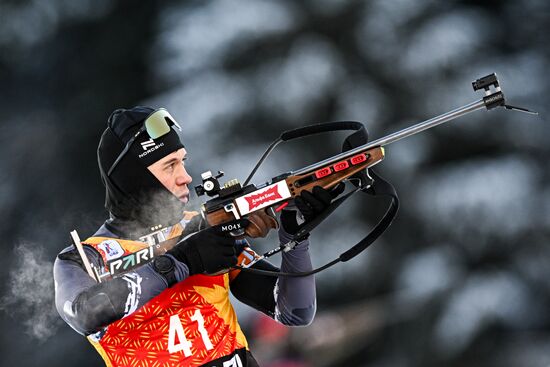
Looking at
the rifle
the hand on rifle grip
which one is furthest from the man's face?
the hand on rifle grip

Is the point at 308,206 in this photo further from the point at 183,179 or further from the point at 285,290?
Answer: the point at 183,179

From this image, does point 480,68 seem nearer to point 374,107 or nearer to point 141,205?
point 374,107

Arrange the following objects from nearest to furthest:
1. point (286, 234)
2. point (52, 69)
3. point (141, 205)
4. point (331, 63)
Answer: point (286, 234), point (141, 205), point (52, 69), point (331, 63)

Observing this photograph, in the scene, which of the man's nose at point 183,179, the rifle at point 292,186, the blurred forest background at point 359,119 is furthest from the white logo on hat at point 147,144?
the blurred forest background at point 359,119

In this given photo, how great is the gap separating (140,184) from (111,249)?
8.2 inches

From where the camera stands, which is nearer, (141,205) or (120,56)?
(141,205)

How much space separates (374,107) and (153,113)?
1275 mm

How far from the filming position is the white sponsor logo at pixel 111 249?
2029 mm

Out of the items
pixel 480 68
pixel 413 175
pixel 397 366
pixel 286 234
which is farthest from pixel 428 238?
pixel 286 234

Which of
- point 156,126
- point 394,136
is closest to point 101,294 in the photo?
point 156,126

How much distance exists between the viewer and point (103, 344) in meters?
2.01

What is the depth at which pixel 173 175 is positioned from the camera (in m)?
2.15

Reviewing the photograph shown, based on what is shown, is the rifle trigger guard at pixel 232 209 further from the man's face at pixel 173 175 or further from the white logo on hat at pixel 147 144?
the white logo on hat at pixel 147 144

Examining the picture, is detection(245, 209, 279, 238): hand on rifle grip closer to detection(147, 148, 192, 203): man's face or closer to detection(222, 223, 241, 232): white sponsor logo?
detection(222, 223, 241, 232): white sponsor logo
